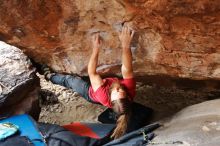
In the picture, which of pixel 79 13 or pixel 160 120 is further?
pixel 160 120

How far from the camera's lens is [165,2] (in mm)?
2590

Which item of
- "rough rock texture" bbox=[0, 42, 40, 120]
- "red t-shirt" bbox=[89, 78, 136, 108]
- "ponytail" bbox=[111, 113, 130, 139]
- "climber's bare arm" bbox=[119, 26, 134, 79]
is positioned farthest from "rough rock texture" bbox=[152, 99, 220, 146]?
"rough rock texture" bbox=[0, 42, 40, 120]

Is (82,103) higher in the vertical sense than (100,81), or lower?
lower

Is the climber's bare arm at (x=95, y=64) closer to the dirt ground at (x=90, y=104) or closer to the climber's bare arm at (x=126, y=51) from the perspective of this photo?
the climber's bare arm at (x=126, y=51)

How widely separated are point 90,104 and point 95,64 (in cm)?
103

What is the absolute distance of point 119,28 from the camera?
305 cm

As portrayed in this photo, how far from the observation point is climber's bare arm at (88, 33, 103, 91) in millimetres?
3290

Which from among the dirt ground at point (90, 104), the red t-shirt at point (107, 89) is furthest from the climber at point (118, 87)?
the dirt ground at point (90, 104)

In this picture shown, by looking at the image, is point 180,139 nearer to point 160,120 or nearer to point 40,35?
point 160,120

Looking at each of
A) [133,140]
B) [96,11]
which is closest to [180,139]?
[133,140]

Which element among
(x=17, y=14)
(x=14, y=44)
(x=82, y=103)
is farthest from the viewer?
(x=82, y=103)

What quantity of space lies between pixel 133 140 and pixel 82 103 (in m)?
1.41

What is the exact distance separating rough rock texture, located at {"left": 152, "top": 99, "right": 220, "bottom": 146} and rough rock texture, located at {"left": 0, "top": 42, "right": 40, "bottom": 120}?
1434mm

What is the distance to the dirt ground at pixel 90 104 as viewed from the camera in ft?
12.5
